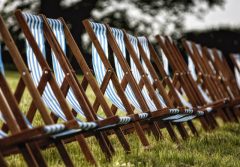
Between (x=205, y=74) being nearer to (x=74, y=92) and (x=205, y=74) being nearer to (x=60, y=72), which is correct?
(x=60, y=72)

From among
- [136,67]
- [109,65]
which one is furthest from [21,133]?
[136,67]

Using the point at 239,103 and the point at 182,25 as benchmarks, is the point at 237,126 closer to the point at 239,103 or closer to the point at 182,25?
the point at 239,103

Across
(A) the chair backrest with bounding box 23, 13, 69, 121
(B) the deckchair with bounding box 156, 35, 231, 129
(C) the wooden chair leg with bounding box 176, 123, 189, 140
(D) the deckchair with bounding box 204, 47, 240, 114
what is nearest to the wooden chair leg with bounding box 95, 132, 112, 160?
(A) the chair backrest with bounding box 23, 13, 69, 121

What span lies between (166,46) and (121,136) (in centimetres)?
278

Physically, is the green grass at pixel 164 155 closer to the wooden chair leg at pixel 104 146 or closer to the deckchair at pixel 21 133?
the wooden chair leg at pixel 104 146

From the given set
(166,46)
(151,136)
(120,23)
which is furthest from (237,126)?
(120,23)

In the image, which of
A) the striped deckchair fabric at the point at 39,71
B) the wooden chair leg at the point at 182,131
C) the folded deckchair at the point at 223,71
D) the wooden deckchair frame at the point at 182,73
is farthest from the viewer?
the folded deckchair at the point at 223,71

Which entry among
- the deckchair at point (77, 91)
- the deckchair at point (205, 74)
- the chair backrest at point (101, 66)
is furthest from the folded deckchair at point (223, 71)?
the deckchair at point (77, 91)

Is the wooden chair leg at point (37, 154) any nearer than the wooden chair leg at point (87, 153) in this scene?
Yes

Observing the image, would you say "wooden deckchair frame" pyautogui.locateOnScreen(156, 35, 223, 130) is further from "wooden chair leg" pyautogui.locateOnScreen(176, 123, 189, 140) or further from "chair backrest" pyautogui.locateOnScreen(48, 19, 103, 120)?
"chair backrest" pyautogui.locateOnScreen(48, 19, 103, 120)

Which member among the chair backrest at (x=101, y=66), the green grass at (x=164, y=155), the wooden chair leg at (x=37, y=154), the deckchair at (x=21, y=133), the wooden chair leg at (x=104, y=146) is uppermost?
the chair backrest at (x=101, y=66)

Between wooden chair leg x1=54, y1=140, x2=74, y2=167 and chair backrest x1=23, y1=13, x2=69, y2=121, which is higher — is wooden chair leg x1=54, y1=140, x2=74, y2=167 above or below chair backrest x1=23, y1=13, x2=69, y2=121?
below

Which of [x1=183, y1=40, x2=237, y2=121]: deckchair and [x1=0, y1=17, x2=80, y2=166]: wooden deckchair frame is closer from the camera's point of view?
[x1=0, y1=17, x2=80, y2=166]: wooden deckchair frame

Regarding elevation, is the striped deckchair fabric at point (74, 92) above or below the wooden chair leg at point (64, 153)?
above
